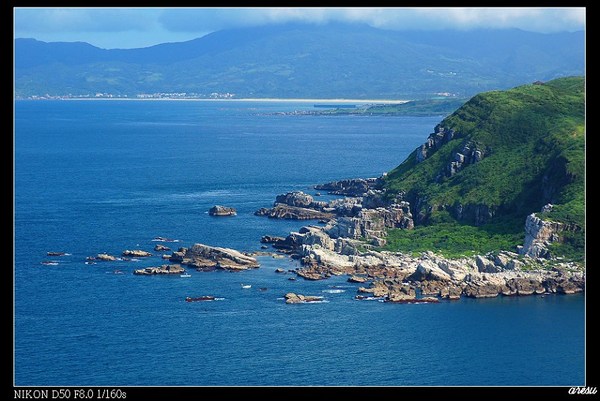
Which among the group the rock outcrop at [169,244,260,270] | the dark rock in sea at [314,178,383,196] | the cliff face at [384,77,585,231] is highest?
the cliff face at [384,77,585,231]

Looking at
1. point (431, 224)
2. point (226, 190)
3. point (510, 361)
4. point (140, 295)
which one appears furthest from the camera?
point (226, 190)

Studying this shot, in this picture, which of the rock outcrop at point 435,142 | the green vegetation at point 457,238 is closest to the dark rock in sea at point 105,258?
the green vegetation at point 457,238

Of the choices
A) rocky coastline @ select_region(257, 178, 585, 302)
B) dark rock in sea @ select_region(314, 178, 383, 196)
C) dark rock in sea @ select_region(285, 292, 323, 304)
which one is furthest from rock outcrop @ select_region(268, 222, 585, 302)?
dark rock in sea @ select_region(314, 178, 383, 196)

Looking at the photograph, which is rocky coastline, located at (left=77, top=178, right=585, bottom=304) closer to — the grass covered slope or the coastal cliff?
the coastal cliff
